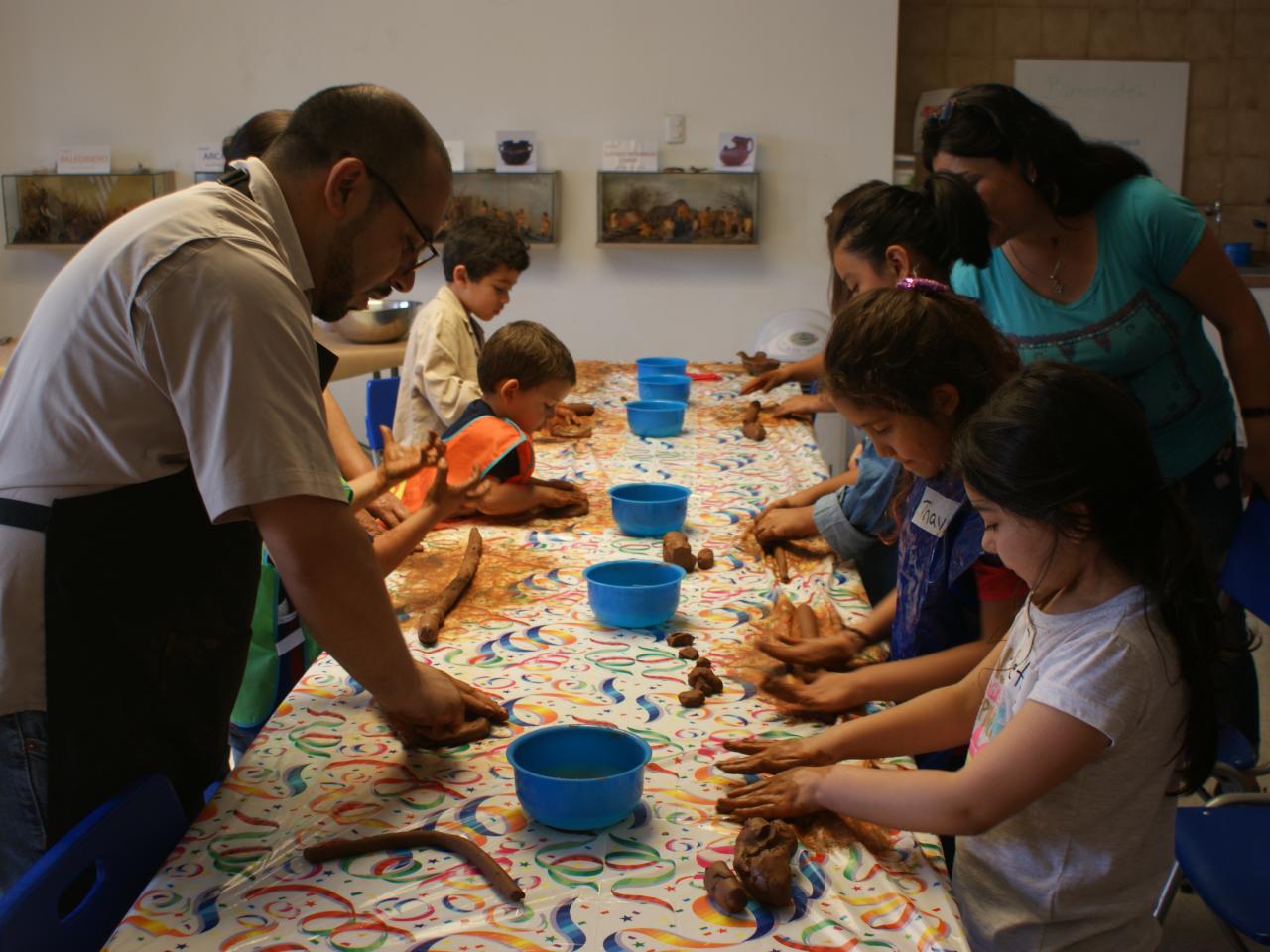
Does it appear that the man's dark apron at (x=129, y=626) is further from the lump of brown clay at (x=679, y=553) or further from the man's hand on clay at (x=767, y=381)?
the man's hand on clay at (x=767, y=381)

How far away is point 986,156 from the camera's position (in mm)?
2299

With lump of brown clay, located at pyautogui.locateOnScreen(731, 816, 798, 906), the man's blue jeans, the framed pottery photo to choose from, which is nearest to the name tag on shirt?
lump of brown clay, located at pyautogui.locateOnScreen(731, 816, 798, 906)

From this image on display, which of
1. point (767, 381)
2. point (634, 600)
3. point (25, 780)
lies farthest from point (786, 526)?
point (767, 381)

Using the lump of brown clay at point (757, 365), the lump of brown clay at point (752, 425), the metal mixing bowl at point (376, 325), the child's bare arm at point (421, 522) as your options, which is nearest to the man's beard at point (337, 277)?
the child's bare arm at point (421, 522)

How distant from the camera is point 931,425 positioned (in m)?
1.63

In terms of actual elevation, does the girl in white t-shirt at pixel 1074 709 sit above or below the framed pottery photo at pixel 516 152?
below

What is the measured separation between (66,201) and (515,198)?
2.51m

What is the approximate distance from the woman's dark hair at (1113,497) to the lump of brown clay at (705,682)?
0.48 m

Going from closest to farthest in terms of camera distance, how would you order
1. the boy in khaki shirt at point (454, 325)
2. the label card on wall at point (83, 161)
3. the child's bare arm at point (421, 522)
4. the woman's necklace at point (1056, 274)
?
the child's bare arm at point (421, 522) < the woman's necklace at point (1056, 274) < the boy in khaki shirt at point (454, 325) < the label card on wall at point (83, 161)

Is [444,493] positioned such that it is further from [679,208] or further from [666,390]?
[679,208]

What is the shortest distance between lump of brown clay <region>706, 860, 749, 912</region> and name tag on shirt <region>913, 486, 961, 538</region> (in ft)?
2.38

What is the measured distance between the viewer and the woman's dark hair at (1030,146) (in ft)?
7.45

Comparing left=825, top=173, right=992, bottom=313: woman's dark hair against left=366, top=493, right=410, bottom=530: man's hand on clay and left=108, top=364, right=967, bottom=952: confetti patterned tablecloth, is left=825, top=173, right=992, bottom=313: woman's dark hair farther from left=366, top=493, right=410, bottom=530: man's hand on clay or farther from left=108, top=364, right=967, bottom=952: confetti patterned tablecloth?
left=366, top=493, right=410, bottom=530: man's hand on clay

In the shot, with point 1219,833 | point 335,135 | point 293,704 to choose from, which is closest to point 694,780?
point 293,704
